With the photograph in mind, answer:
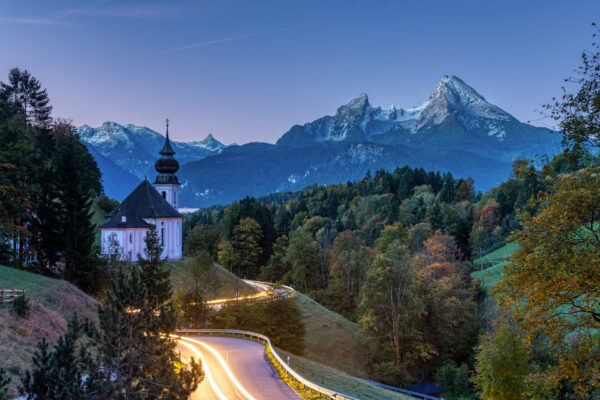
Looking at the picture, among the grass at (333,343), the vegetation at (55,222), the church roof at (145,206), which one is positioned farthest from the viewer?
the church roof at (145,206)

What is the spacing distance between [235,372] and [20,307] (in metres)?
12.1

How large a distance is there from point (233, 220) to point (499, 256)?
54.5m

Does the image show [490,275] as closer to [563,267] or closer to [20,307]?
[563,267]

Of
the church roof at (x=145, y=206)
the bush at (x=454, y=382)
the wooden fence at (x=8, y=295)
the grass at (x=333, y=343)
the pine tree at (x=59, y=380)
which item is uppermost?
the church roof at (x=145, y=206)

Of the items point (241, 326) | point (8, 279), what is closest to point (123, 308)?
point (8, 279)

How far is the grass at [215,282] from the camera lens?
59.5 metres

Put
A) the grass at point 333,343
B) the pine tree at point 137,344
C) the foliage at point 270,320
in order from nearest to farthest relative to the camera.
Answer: the pine tree at point 137,344, the foliage at point 270,320, the grass at point 333,343

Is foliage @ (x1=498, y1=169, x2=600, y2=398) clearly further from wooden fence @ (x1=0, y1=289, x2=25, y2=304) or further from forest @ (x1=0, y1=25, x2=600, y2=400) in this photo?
wooden fence @ (x1=0, y1=289, x2=25, y2=304)

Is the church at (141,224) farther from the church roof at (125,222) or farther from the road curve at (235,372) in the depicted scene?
the road curve at (235,372)

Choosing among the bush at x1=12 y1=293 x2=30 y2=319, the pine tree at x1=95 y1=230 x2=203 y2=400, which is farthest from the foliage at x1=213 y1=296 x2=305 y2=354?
the pine tree at x1=95 y1=230 x2=203 y2=400

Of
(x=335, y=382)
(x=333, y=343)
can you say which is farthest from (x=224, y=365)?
(x=333, y=343)

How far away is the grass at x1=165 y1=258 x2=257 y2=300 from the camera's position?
195 ft

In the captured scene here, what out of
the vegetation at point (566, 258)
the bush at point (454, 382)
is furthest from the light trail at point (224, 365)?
the bush at point (454, 382)

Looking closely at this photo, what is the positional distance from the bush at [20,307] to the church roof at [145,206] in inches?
1561
